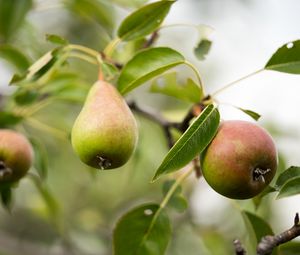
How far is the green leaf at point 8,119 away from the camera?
145 centimetres

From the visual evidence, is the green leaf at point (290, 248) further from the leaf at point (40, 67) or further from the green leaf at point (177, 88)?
the leaf at point (40, 67)

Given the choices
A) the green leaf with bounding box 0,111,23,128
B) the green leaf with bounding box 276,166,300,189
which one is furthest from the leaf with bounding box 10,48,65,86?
the green leaf with bounding box 276,166,300,189

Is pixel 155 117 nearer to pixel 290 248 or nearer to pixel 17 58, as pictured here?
pixel 17 58

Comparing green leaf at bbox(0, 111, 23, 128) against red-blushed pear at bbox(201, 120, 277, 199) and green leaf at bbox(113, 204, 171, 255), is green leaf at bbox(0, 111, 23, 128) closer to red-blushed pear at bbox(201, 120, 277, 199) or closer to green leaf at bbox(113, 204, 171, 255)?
Result: green leaf at bbox(113, 204, 171, 255)

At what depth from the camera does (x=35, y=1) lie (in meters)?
2.02

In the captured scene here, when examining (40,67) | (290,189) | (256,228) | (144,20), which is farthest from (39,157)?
(290,189)

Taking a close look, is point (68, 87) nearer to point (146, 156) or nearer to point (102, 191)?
point (146, 156)

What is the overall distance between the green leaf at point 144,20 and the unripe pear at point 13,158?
0.33 m

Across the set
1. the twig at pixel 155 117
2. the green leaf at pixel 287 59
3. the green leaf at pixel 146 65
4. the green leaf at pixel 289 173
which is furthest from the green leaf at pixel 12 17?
the green leaf at pixel 289 173

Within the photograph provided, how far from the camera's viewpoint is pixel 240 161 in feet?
3.20

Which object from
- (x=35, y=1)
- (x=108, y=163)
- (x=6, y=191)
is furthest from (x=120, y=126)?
(x=35, y=1)

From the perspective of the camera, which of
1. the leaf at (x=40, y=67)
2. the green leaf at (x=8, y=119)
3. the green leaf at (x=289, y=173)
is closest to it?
the green leaf at (x=289, y=173)

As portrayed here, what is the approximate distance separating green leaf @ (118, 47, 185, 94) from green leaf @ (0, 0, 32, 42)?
689mm

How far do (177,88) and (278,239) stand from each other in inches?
17.4
